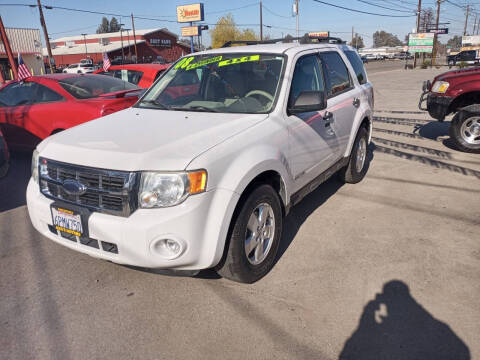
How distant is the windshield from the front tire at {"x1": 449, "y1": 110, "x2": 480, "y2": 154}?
4651 mm

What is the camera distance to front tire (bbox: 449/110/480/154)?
22.2ft

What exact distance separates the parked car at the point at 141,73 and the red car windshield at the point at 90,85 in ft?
4.91

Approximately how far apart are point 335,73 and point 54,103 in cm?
441

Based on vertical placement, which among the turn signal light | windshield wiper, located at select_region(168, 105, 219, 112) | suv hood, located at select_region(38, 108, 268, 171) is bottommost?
the turn signal light

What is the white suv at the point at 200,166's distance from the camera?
2.53 metres

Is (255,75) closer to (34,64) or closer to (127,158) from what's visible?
(127,158)

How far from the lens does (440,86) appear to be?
7105 mm

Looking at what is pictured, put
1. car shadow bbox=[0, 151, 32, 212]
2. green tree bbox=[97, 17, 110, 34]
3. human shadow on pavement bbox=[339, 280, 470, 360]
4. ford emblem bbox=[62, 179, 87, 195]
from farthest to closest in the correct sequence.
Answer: green tree bbox=[97, 17, 110, 34]
car shadow bbox=[0, 151, 32, 212]
ford emblem bbox=[62, 179, 87, 195]
human shadow on pavement bbox=[339, 280, 470, 360]

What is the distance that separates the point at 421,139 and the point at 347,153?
406cm

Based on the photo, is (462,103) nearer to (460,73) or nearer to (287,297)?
(460,73)

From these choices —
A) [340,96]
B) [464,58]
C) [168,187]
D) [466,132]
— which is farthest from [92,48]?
[168,187]

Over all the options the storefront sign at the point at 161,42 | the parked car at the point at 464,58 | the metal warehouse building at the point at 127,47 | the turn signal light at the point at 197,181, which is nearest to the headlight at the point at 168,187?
the turn signal light at the point at 197,181

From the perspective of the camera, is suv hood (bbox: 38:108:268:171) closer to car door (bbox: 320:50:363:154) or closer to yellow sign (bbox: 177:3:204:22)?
car door (bbox: 320:50:363:154)

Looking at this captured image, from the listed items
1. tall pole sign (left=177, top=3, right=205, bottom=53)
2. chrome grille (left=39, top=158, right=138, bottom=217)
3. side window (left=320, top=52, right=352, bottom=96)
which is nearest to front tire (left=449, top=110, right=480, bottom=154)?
side window (left=320, top=52, right=352, bottom=96)
